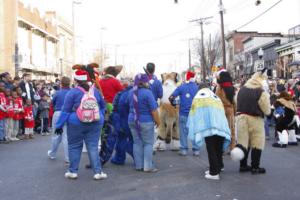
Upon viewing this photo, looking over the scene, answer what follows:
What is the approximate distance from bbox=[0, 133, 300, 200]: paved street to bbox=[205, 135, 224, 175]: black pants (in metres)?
0.24

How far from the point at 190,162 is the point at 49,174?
3.00 m

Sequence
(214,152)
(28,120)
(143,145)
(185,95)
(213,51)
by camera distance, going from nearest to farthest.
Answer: (214,152) → (143,145) → (185,95) → (28,120) → (213,51)

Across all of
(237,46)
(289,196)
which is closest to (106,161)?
(289,196)

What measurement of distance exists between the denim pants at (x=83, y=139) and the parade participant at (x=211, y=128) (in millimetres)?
1720

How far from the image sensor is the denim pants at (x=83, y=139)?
8.27 meters

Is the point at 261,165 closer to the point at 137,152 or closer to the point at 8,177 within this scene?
the point at 137,152

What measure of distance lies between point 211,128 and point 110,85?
116 inches

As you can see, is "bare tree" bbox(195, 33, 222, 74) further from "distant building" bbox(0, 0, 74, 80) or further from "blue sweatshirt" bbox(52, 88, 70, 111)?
"blue sweatshirt" bbox(52, 88, 70, 111)

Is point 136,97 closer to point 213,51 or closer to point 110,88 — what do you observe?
point 110,88

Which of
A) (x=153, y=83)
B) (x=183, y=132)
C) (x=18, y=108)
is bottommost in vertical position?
(x=183, y=132)

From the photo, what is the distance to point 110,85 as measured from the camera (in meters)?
10.3

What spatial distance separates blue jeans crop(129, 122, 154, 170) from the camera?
357 inches

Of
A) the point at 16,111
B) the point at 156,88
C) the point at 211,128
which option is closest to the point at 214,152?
the point at 211,128

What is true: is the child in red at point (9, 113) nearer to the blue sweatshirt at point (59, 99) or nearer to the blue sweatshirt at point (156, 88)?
→ the blue sweatshirt at point (59, 99)
